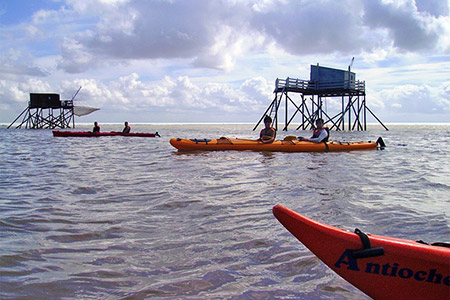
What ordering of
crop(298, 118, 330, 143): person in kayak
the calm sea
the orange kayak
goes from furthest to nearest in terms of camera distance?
crop(298, 118, 330, 143): person in kayak < the orange kayak < the calm sea

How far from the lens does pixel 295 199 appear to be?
5.87m

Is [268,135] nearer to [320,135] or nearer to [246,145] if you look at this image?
[246,145]

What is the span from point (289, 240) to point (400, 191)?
377cm

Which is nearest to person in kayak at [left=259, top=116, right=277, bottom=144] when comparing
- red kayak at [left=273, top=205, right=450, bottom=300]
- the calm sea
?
the calm sea

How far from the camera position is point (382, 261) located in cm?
219

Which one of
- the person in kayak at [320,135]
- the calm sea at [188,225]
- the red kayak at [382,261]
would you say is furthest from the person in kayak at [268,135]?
the red kayak at [382,261]

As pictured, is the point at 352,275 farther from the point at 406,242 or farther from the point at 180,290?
the point at 180,290

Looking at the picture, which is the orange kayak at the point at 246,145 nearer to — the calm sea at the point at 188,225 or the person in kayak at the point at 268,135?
the person in kayak at the point at 268,135

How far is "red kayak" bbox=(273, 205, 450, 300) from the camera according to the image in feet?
6.98

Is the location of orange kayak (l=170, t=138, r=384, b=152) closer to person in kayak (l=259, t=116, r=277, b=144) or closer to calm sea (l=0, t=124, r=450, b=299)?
person in kayak (l=259, t=116, r=277, b=144)

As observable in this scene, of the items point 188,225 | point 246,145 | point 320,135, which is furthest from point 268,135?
point 188,225

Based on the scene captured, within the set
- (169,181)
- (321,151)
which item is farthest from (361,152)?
(169,181)

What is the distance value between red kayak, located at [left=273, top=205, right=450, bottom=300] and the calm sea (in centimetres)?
51

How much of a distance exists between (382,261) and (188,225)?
8.67 feet
